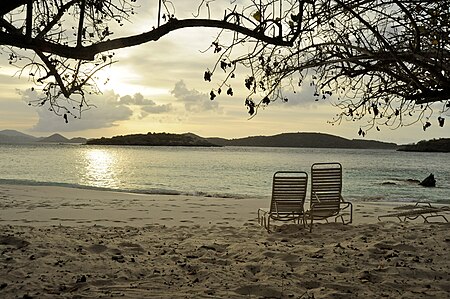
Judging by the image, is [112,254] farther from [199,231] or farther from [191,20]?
[191,20]


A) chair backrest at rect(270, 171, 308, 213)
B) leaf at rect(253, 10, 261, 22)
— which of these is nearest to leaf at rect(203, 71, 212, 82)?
leaf at rect(253, 10, 261, 22)

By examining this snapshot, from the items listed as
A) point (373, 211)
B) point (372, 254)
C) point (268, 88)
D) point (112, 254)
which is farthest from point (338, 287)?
point (373, 211)

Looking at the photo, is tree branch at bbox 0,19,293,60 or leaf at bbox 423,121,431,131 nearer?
tree branch at bbox 0,19,293,60

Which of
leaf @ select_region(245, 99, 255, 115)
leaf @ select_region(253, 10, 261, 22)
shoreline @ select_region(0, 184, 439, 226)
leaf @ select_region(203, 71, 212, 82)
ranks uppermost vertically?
leaf @ select_region(253, 10, 261, 22)

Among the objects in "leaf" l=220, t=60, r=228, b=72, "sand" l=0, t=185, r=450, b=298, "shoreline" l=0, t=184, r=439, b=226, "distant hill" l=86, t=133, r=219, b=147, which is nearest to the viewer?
"leaf" l=220, t=60, r=228, b=72

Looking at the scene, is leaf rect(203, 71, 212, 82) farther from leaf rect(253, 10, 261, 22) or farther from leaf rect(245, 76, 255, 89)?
leaf rect(253, 10, 261, 22)

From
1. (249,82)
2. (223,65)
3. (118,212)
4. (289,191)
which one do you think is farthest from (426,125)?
(118,212)

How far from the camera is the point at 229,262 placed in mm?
5488

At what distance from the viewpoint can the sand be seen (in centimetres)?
432

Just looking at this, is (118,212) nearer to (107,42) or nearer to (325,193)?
(325,193)

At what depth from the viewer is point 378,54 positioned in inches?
152

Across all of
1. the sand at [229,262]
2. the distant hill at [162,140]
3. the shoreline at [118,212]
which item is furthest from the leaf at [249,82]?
the distant hill at [162,140]

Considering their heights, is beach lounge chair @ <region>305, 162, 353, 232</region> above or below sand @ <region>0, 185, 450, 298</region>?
above

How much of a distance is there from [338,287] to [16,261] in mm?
3114
